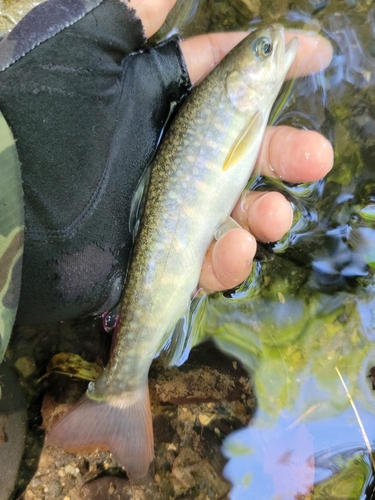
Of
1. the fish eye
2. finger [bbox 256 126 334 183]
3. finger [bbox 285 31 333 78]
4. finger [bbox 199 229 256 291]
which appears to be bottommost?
finger [bbox 199 229 256 291]

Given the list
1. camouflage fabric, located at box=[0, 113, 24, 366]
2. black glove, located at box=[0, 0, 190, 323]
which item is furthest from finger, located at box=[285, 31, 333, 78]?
camouflage fabric, located at box=[0, 113, 24, 366]

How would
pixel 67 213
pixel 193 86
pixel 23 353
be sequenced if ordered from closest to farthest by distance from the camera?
pixel 67 213 < pixel 193 86 < pixel 23 353

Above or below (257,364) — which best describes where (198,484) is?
below

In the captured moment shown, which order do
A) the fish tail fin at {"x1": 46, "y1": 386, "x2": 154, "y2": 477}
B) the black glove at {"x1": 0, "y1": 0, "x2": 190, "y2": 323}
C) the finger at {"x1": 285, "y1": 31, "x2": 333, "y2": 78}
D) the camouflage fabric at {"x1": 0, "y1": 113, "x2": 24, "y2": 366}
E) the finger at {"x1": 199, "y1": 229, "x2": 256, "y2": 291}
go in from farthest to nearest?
1. the finger at {"x1": 285, "y1": 31, "x2": 333, "y2": 78}
2. the fish tail fin at {"x1": 46, "y1": 386, "x2": 154, "y2": 477}
3. the finger at {"x1": 199, "y1": 229, "x2": 256, "y2": 291}
4. the black glove at {"x1": 0, "y1": 0, "x2": 190, "y2": 323}
5. the camouflage fabric at {"x1": 0, "y1": 113, "x2": 24, "y2": 366}

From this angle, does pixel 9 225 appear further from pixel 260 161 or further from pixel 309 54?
pixel 309 54

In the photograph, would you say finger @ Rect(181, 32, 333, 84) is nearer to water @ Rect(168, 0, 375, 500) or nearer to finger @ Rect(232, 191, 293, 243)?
water @ Rect(168, 0, 375, 500)

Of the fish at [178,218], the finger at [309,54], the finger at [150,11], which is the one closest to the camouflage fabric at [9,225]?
the fish at [178,218]

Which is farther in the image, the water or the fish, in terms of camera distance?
the water

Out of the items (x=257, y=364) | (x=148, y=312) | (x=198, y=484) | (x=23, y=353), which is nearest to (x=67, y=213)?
(x=148, y=312)

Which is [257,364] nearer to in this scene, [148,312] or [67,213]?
[148,312]
